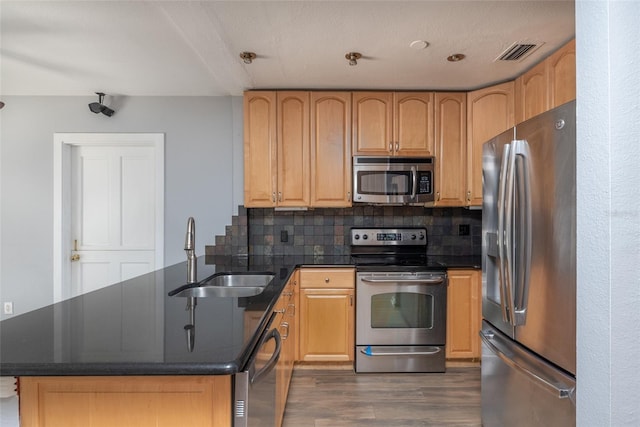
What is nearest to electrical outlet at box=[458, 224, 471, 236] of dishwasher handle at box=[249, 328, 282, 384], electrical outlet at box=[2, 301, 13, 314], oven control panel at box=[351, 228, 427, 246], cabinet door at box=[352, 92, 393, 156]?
oven control panel at box=[351, 228, 427, 246]

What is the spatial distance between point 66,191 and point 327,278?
8.40 ft

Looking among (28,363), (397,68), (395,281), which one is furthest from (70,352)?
(397,68)

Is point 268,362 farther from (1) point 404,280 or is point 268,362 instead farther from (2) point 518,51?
(2) point 518,51

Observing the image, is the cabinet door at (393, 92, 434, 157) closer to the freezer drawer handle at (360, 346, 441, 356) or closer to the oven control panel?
the oven control panel

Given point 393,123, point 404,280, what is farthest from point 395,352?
point 393,123

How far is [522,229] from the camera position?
1.48 metres

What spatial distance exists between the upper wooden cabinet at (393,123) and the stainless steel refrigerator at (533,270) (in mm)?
1199

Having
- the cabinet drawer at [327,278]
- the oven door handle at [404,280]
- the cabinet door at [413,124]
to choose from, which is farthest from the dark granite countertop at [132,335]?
the cabinet door at [413,124]

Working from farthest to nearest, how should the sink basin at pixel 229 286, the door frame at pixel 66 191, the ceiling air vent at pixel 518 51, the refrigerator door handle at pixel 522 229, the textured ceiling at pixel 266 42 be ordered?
the door frame at pixel 66 191 < the ceiling air vent at pixel 518 51 < the sink basin at pixel 229 286 < the textured ceiling at pixel 266 42 < the refrigerator door handle at pixel 522 229

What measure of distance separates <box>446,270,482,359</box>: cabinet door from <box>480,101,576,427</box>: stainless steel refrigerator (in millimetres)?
937

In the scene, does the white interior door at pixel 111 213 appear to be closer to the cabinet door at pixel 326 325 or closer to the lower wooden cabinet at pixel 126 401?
the cabinet door at pixel 326 325

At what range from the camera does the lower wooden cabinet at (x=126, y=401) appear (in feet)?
2.90

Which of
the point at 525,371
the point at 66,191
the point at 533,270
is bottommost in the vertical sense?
the point at 525,371

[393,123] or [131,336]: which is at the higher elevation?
[393,123]
